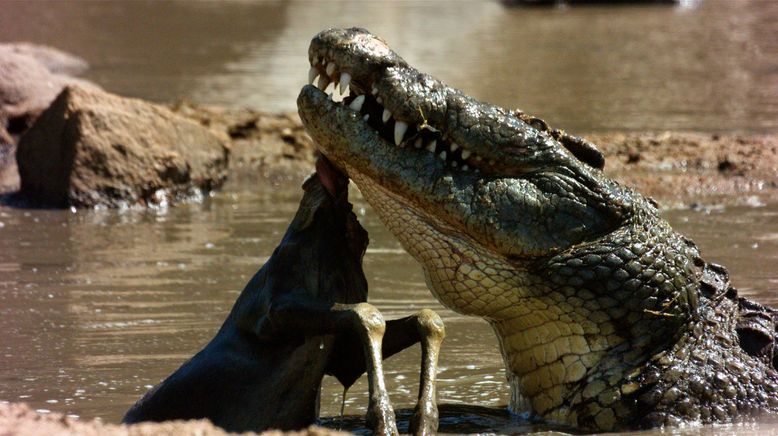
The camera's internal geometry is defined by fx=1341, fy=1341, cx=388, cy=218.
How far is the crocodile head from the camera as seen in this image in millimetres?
4836

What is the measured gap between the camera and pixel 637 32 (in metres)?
25.1

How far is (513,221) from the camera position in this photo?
4.86 meters

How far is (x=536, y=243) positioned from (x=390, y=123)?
0.69 meters

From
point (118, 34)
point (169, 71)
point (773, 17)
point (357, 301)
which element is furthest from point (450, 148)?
point (773, 17)

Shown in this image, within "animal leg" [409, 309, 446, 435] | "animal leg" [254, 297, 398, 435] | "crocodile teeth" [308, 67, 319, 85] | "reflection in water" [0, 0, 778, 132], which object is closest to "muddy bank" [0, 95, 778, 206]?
"reflection in water" [0, 0, 778, 132]

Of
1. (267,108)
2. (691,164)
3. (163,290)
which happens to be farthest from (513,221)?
(267,108)

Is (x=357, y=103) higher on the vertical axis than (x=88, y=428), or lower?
higher

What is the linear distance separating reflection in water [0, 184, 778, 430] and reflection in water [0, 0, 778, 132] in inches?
175

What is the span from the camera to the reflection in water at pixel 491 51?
51.0ft

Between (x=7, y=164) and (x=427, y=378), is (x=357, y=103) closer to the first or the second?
(x=427, y=378)

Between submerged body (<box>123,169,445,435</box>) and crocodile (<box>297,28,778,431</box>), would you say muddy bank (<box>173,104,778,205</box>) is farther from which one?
submerged body (<box>123,169,445,435</box>)

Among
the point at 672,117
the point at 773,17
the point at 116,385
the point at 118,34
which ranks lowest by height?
the point at 116,385

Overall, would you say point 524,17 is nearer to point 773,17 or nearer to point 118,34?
point 773,17

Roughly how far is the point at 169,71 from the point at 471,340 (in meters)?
12.9
